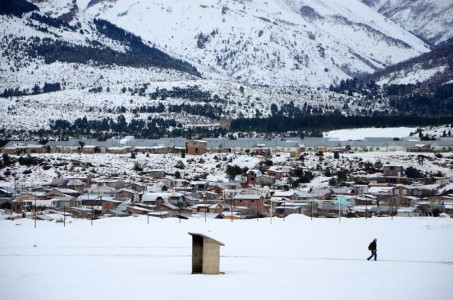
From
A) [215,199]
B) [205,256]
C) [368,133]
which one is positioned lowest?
[215,199]

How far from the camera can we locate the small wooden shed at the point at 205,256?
27641 mm

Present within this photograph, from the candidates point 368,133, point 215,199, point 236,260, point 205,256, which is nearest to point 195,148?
point 215,199

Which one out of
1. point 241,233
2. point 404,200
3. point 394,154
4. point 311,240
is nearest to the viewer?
point 311,240

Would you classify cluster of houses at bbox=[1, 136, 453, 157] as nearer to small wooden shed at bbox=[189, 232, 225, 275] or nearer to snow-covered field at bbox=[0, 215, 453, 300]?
snow-covered field at bbox=[0, 215, 453, 300]

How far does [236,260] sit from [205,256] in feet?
15.7

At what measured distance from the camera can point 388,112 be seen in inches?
7239

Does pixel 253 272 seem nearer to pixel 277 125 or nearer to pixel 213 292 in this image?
pixel 213 292

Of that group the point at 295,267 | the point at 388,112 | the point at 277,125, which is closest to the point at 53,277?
the point at 295,267

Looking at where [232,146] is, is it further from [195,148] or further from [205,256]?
[205,256]

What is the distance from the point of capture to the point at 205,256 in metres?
27.9

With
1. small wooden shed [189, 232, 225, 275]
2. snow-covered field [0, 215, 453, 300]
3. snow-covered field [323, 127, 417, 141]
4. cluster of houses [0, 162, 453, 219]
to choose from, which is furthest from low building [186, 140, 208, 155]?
small wooden shed [189, 232, 225, 275]

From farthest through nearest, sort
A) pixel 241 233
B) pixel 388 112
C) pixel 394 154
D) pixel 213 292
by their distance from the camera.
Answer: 1. pixel 388 112
2. pixel 394 154
3. pixel 241 233
4. pixel 213 292

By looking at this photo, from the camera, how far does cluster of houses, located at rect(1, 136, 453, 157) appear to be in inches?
4316

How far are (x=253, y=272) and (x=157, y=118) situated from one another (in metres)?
131
